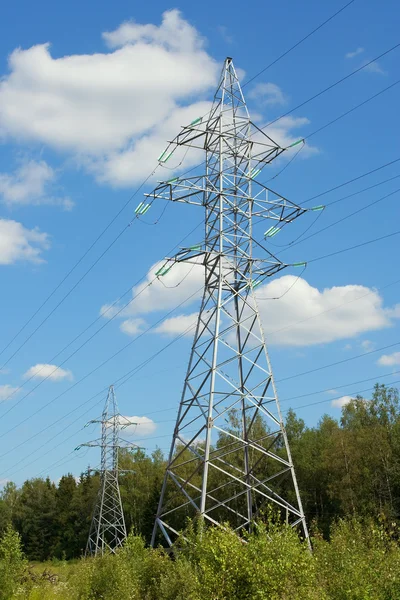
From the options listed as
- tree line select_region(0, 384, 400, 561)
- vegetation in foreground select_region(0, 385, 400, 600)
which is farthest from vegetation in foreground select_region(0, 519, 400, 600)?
tree line select_region(0, 384, 400, 561)

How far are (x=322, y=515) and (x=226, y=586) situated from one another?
158ft

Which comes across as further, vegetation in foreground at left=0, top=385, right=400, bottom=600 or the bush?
the bush

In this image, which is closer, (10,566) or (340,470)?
(10,566)

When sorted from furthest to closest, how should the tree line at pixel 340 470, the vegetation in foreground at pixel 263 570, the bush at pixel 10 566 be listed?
1. the tree line at pixel 340 470
2. the bush at pixel 10 566
3. the vegetation in foreground at pixel 263 570

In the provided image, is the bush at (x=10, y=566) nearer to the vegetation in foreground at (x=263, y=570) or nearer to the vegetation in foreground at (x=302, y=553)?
the vegetation in foreground at (x=302, y=553)

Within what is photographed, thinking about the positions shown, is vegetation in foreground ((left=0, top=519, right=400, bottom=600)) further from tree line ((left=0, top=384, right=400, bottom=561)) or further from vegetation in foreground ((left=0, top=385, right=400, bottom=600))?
tree line ((left=0, top=384, right=400, bottom=561))

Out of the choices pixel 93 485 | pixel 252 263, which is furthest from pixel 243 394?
pixel 93 485

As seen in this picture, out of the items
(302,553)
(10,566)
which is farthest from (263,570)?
(10,566)

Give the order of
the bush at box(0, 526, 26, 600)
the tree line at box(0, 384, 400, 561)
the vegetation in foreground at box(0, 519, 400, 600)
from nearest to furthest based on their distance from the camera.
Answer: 1. the vegetation in foreground at box(0, 519, 400, 600)
2. the bush at box(0, 526, 26, 600)
3. the tree line at box(0, 384, 400, 561)

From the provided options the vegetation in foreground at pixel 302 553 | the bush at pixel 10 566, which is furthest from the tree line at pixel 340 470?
the bush at pixel 10 566

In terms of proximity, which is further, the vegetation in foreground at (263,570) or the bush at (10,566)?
the bush at (10,566)

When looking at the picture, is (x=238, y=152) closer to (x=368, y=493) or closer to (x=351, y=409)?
(x=368, y=493)

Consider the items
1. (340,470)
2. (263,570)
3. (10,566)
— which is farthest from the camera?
(340,470)

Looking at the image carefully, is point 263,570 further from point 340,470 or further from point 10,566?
point 340,470
